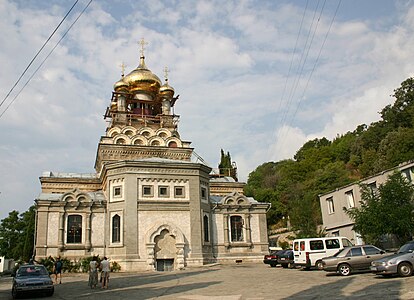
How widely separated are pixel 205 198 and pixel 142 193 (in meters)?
5.41

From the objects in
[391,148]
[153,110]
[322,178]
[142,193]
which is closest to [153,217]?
[142,193]

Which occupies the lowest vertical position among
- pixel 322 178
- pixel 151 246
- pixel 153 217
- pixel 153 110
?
pixel 151 246

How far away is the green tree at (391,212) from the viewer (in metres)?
25.1

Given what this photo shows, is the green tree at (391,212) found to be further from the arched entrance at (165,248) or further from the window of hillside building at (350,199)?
the arched entrance at (165,248)

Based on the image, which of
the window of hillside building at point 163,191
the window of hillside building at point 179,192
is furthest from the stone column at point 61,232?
the window of hillside building at point 179,192

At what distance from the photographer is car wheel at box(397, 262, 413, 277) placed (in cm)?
1623

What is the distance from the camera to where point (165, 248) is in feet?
104

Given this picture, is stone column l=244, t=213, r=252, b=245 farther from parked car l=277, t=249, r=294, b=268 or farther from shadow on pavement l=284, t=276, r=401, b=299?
shadow on pavement l=284, t=276, r=401, b=299

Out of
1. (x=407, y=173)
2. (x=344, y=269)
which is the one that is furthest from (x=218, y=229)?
(x=344, y=269)

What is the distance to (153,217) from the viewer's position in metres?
32.3

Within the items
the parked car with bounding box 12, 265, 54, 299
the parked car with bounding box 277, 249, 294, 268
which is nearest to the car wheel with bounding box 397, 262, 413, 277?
the parked car with bounding box 277, 249, 294, 268

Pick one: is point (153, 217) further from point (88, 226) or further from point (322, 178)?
point (322, 178)

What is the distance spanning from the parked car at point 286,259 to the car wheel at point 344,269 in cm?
751

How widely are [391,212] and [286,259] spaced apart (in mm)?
6897
